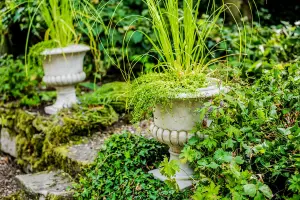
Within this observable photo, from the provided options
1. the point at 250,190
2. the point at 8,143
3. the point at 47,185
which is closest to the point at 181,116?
the point at 250,190

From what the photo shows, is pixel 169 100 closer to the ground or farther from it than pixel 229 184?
farther from it

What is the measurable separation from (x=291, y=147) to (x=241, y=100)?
0.40 meters

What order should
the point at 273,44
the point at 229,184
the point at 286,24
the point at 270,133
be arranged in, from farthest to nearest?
the point at 286,24
the point at 273,44
the point at 270,133
the point at 229,184

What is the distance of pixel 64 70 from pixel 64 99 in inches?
10.2

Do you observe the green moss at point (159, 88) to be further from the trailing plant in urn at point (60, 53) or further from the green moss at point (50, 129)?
the trailing plant in urn at point (60, 53)

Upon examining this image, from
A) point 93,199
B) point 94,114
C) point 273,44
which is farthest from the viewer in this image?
point 273,44

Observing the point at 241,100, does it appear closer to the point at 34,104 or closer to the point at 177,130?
the point at 177,130

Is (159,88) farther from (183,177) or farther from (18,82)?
(18,82)

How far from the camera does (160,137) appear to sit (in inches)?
93.9

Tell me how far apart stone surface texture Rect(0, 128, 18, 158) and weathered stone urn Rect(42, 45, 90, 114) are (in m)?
0.52

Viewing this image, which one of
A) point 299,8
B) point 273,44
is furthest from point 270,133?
point 299,8

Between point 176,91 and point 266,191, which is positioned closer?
point 266,191

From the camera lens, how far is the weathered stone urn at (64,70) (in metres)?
3.73

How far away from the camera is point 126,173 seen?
2.49 metres
